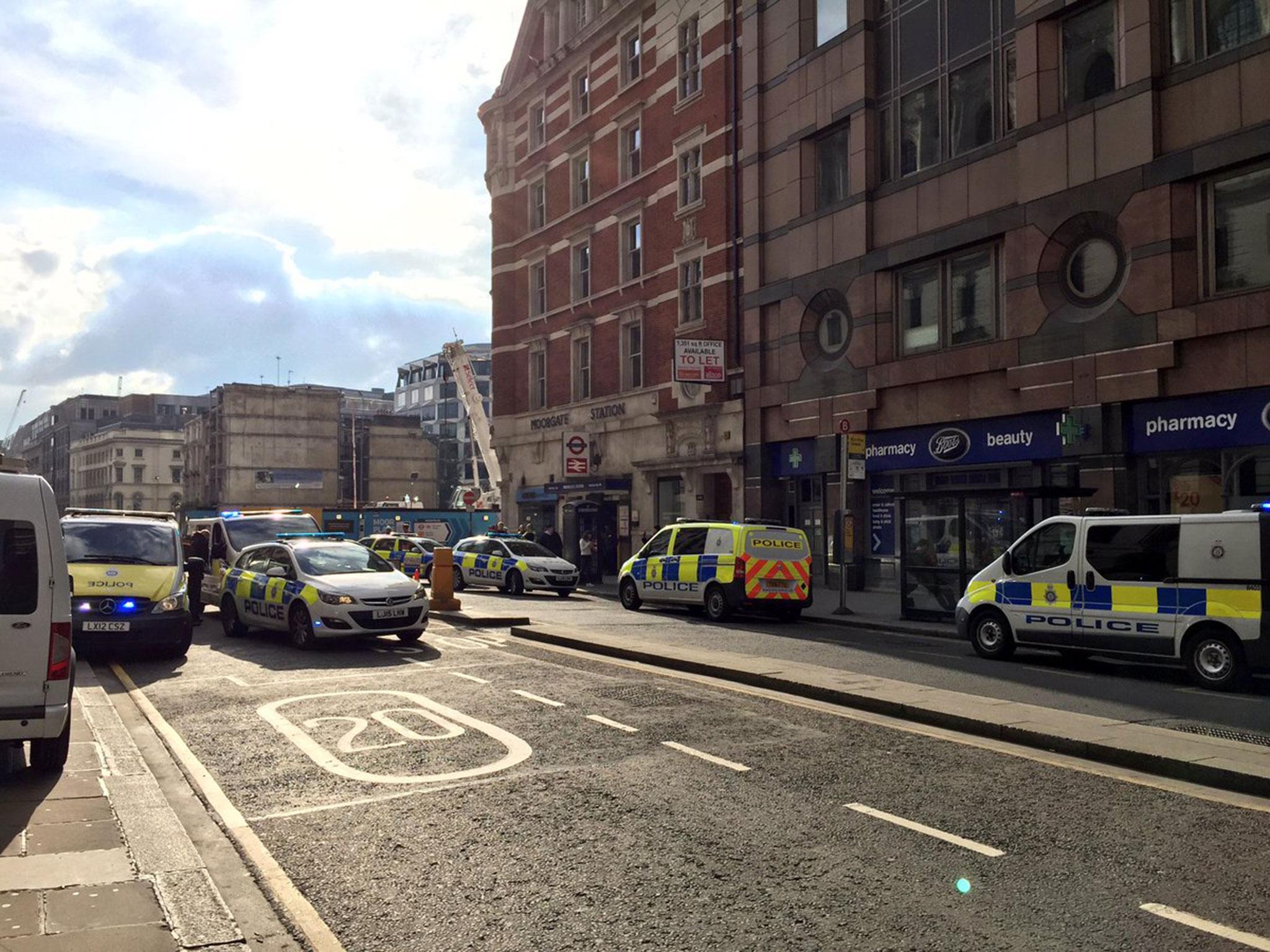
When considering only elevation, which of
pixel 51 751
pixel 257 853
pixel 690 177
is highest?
pixel 690 177

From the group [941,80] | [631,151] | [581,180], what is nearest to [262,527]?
[941,80]

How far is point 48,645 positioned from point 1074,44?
2154 centimetres

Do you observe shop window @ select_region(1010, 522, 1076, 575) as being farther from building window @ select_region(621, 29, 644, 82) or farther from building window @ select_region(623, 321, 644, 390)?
building window @ select_region(621, 29, 644, 82)

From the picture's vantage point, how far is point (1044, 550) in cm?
1402

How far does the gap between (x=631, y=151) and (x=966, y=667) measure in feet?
92.5

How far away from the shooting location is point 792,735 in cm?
874

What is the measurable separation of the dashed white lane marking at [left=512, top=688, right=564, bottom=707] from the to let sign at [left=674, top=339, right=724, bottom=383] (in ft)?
67.4

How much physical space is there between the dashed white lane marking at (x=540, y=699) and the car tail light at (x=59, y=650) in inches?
167

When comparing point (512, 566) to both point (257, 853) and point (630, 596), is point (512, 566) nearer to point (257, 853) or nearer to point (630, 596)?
point (630, 596)

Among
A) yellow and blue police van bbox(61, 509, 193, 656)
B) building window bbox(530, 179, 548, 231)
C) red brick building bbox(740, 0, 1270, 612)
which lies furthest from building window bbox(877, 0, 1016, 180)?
building window bbox(530, 179, 548, 231)

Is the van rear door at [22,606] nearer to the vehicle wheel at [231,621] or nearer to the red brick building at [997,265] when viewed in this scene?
the vehicle wheel at [231,621]

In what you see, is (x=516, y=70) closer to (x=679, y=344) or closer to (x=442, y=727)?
(x=679, y=344)

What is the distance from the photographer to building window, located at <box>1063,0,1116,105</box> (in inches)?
826

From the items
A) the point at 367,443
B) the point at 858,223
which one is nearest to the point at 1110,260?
the point at 858,223
